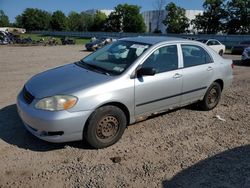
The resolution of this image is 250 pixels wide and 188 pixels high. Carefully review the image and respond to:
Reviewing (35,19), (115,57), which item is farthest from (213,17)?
(35,19)

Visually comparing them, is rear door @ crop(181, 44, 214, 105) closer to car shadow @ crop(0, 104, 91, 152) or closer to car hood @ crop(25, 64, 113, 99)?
car hood @ crop(25, 64, 113, 99)

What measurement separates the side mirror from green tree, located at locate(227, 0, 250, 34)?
64.8 metres

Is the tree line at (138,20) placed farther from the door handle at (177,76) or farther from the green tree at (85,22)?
the door handle at (177,76)

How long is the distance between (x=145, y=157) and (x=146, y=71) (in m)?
1.33

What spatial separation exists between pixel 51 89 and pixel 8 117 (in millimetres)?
1910

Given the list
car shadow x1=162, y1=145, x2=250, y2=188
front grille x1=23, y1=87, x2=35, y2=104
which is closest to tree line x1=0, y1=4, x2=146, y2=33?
front grille x1=23, y1=87, x2=35, y2=104

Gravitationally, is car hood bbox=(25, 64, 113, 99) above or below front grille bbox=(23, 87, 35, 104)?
above

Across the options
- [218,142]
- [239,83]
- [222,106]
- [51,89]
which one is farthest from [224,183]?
[239,83]

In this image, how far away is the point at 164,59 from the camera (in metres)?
5.33

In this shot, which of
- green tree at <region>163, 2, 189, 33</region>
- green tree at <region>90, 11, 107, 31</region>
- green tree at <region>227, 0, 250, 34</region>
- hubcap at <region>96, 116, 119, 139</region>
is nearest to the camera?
hubcap at <region>96, 116, 119, 139</region>

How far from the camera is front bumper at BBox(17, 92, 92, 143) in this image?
13.5 feet

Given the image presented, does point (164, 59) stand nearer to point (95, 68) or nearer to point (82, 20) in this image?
point (95, 68)

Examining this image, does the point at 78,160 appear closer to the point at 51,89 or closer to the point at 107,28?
the point at 51,89

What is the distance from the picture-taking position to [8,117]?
5.81 metres
